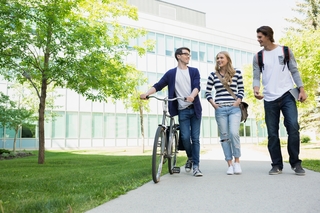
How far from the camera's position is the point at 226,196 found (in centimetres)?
374

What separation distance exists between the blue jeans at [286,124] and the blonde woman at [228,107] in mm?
550

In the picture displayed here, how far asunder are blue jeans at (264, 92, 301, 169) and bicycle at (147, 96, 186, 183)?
150 cm

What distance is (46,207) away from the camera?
131 inches

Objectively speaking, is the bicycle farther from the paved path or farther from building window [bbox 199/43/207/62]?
building window [bbox 199/43/207/62]

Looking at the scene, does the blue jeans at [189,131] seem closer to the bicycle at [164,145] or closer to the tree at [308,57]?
the bicycle at [164,145]

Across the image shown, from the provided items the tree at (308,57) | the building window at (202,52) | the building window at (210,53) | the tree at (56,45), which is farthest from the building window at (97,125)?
the tree at (56,45)

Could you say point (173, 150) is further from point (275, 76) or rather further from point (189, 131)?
point (275, 76)

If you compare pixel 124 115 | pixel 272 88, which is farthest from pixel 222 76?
pixel 124 115

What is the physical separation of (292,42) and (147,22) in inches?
625

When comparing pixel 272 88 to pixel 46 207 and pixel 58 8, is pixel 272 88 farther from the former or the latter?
pixel 58 8

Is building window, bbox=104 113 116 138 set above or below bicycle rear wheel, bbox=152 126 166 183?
above

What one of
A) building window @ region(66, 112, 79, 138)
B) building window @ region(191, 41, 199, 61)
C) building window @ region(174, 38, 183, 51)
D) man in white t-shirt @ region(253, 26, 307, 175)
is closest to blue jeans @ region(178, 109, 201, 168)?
man in white t-shirt @ region(253, 26, 307, 175)

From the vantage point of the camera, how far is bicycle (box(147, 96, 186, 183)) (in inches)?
192

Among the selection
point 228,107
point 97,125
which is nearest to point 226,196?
point 228,107
